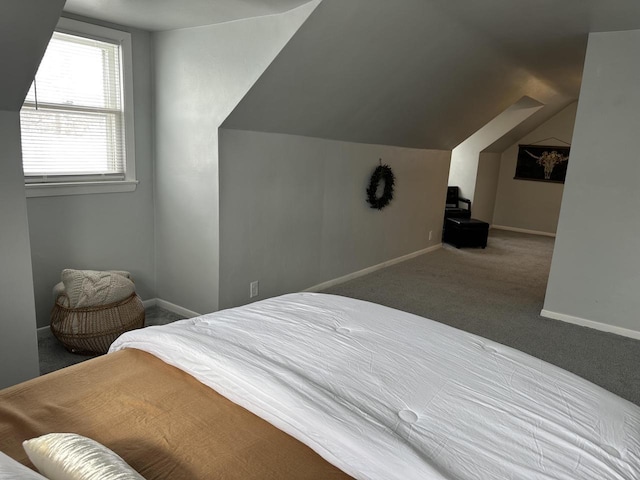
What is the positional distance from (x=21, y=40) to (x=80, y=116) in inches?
59.8

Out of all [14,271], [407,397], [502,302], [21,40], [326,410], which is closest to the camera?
[326,410]

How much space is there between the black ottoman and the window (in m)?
4.68

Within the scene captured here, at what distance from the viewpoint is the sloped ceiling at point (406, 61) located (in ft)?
9.63

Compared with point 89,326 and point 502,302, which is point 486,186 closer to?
point 502,302

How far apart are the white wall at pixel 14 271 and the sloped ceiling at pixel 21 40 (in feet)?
0.49

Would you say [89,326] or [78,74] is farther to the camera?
[78,74]

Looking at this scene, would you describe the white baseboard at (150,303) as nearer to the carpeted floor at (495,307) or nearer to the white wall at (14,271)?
the carpeted floor at (495,307)

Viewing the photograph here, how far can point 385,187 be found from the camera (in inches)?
197

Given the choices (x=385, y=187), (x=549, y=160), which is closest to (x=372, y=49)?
(x=385, y=187)

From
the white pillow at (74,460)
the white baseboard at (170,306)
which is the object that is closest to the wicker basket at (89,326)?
the white baseboard at (170,306)

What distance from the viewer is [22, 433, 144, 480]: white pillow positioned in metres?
0.86

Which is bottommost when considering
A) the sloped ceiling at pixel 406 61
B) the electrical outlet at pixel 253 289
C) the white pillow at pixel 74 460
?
the electrical outlet at pixel 253 289

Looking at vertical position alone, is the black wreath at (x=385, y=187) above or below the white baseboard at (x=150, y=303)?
above

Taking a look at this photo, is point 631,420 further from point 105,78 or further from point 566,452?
point 105,78
